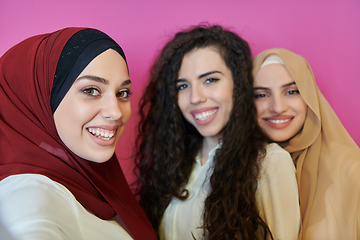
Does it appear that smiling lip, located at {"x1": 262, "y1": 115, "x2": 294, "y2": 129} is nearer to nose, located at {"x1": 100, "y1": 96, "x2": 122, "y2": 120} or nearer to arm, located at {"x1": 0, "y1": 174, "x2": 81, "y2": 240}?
nose, located at {"x1": 100, "y1": 96, "x2": 122, "y2": 120}

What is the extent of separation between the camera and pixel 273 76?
6.47ft

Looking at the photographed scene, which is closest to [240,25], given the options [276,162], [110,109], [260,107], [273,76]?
[273,76]

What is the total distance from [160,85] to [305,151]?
3.74 ft

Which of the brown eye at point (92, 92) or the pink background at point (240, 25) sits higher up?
the pink background at point (240, 25)

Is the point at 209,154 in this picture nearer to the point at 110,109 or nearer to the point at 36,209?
the point at 110,109

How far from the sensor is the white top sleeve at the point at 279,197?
165 centimetres

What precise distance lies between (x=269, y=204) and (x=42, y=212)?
125cm

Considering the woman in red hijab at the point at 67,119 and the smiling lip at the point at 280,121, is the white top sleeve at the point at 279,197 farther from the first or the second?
the woman in red hijab at the point at 67,119

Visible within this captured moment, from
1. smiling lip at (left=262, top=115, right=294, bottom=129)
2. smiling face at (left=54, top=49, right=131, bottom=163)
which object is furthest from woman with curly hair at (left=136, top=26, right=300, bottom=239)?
smiling face at (left=54, top=49, right=131, bottom=163)

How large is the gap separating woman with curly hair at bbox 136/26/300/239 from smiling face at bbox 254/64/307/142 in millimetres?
81

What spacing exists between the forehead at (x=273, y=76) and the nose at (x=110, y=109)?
1.10m

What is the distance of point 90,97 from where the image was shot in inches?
51.6

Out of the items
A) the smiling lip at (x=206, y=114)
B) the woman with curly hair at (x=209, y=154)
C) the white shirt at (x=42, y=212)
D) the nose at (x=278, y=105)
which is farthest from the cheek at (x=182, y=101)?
the white shirt at (x=42, y=212)

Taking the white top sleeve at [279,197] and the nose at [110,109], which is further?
the white top sleeve at [279,197]
